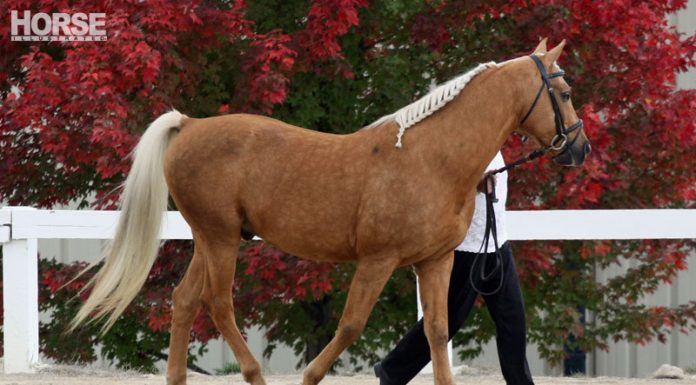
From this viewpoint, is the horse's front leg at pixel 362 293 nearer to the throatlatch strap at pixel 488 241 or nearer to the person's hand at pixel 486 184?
the throatlatch strap at pixel 488 241

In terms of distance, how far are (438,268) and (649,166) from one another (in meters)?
3.73

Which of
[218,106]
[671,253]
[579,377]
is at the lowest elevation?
[579,377]

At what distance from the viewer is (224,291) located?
483cm

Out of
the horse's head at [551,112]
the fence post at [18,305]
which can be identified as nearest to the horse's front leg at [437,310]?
the horse's head at [551,112]

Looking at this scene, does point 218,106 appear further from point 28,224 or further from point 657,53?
point 657,53

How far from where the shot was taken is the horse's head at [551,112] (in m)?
4.49

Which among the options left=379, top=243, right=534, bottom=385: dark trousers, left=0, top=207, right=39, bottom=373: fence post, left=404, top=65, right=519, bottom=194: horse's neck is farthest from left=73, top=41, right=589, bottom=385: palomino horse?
left=0, top=207, right=39, bottom=373: fence post

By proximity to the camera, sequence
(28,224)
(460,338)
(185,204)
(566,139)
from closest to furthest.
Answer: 1. (566,139)
2. (185,204)
3. (28,224)
4. (460,338)

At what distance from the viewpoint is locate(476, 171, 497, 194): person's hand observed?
487 cm

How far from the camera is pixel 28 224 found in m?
6.48

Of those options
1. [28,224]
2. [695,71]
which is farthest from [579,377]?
[695,71]

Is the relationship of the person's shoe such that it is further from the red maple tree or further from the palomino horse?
the red maple tree

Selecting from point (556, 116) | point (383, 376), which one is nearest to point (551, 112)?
point (556, 116)

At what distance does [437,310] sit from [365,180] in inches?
26.0
